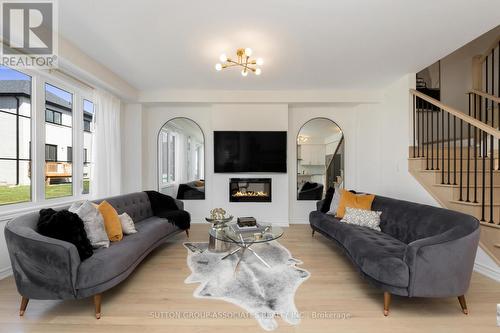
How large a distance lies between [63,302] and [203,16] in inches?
121

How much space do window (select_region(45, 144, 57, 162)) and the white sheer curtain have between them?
514 mm

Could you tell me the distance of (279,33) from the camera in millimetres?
2625

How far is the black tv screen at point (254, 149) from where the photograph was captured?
4738 mm

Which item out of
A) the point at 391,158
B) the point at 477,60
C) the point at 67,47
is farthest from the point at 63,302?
the point at 477,60

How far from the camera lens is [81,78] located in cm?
345

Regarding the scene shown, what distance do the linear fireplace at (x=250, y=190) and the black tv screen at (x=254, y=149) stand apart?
0.30m

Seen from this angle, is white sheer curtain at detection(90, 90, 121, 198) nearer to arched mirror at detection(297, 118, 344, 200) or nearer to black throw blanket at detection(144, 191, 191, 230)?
black throw blanket at detection(144, 191, 191, 230)

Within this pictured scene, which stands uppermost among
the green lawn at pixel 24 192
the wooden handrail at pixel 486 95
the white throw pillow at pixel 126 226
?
the wooden handrail at pixel 486 95

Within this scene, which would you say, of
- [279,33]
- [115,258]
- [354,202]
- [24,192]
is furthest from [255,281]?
[24,192]

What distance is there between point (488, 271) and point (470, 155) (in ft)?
6.64

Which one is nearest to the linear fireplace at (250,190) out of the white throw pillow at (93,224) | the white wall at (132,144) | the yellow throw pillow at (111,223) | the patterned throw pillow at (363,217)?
the patterned throw pillow at (363,217)

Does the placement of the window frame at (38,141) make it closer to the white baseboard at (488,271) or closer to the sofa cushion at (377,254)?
the sofa cushion at (377,254)

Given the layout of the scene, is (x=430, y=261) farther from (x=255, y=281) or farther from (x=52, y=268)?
(x=52, y=268)

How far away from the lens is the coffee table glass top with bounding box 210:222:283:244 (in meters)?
2.60
